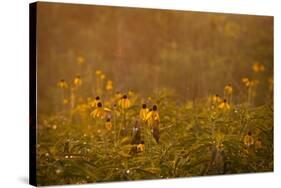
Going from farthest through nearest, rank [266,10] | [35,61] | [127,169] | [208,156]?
[266,10]
[208,156]
[127,169]
[35,61]

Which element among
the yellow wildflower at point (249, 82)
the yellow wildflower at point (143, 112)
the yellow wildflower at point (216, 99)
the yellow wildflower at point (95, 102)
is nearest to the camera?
the yellow wildflower at point (95, 102)

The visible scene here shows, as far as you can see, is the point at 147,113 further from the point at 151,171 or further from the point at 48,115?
the point at 48,115

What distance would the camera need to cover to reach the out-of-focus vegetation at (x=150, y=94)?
22.5ft

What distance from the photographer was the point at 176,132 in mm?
7477

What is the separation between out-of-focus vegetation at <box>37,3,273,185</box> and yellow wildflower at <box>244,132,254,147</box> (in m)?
0.01

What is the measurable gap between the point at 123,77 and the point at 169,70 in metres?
0.55

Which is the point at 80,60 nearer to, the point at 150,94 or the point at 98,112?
the point at 98,112

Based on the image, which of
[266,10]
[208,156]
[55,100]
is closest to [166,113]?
[208,156]

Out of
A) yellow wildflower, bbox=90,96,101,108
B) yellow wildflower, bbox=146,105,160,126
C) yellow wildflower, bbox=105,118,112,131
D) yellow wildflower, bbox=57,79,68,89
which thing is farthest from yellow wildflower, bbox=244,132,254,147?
yellow wildflower, bbox=57,79,68,89

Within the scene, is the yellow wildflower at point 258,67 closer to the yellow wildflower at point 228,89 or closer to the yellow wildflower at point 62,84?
the yellow wildflower at point 228,89

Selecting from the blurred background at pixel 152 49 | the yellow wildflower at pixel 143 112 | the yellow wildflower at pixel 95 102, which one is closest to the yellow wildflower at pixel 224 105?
the blurred background at pixel 152 49

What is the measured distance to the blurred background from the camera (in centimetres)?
683

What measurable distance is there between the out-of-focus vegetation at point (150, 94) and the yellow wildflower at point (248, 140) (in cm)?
1

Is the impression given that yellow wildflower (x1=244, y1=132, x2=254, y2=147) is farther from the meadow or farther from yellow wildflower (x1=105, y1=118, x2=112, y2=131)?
yellow wildflower (x1=105, y1=118, x2=112, y2=131)
